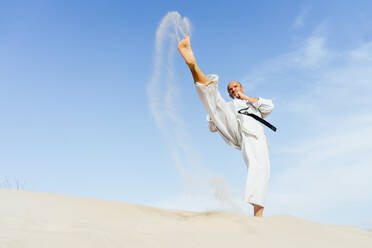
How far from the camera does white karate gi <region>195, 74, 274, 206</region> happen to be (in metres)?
5.11

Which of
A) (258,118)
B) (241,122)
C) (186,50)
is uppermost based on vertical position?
(186,50)

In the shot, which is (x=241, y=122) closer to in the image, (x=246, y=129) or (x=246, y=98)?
(x=246, y=129)

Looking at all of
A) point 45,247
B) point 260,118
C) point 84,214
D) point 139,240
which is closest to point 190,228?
point 139,240

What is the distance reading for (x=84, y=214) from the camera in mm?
3799

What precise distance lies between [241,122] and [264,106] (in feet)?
1.81

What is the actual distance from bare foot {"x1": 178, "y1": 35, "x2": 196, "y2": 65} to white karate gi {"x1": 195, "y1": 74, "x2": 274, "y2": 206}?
1.02 ft

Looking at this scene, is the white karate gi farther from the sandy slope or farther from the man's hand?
the sandy slope

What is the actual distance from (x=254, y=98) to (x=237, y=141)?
0.78 meters

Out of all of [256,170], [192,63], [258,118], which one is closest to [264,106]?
[258,118]

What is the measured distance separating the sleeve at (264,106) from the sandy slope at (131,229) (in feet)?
6.61

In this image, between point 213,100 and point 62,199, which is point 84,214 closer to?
point 62,199

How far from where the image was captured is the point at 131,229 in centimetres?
335

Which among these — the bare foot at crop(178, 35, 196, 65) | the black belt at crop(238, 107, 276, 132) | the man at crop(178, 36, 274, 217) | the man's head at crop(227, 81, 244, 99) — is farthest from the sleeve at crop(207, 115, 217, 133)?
the bare foot at crop(178, 35, 196, 65)

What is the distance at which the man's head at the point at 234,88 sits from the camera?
6.04 meters
